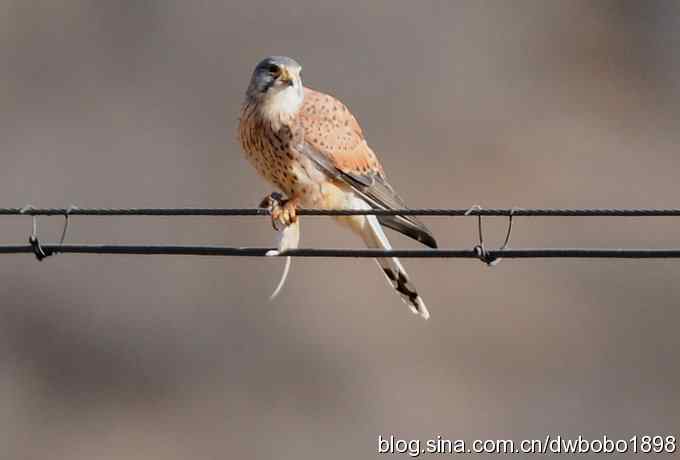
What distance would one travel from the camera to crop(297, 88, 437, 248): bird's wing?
21.6 ft

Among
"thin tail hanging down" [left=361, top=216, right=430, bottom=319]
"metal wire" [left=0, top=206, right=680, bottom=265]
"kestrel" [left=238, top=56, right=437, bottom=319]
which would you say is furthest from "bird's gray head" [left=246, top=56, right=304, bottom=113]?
"metal wire" [left=0, top=206, right=680, bottom=265]

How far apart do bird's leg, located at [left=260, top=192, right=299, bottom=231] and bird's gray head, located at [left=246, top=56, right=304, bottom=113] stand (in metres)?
0.43

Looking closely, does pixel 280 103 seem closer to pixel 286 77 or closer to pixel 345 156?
pixel 286 77

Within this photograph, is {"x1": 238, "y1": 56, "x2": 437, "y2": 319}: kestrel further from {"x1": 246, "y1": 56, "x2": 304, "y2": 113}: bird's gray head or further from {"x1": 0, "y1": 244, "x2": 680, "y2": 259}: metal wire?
{"x1": 0, "y1": 244, "x2": 680, "y2": 259}: metal wire

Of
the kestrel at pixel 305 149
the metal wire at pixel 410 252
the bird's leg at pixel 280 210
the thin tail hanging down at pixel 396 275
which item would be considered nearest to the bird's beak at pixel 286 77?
the kestrel at pixel 305 149

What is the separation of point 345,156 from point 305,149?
26 centimetres

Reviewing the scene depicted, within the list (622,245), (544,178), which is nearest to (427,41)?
(544,178)

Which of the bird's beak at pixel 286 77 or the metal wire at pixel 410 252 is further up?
the bird's beak at pixel 286 77

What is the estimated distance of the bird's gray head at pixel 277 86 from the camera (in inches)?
256

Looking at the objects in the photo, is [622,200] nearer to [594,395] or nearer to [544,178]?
[544,178]

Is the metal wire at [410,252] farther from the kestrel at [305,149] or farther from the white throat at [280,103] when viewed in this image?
the white throat at [280,103]

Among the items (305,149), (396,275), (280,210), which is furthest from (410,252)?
(396,275)

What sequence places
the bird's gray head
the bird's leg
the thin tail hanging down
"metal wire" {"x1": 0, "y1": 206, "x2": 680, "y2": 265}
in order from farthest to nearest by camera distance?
the thin tail hanging down, the bird's gray head, the bird's leg, "metal wire" {"x1": 0, "y1": 206, "x2": 680, "y2": 265}

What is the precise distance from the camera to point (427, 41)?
15.0 meters
